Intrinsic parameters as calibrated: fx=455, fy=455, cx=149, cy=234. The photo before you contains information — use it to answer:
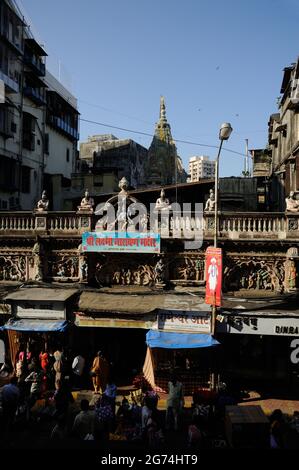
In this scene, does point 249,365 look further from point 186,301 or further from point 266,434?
point 266,434

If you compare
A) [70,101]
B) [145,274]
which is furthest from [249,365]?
[70,101]

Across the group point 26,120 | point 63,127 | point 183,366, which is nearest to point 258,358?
point 183,366

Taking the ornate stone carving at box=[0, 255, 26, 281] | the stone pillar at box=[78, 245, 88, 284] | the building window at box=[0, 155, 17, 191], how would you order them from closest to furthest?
the stone pillar at box=[78, 245, 88, 284]
the ornate stone carving at box=[0, 255, 26, 281]
the building window at box=[0, 155, 17, 191]

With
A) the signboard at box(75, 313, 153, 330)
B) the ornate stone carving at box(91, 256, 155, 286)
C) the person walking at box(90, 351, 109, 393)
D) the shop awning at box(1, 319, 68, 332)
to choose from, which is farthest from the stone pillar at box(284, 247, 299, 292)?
the shop awning at box(1, 319, 68, 332)

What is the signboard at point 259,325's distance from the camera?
14.3 m

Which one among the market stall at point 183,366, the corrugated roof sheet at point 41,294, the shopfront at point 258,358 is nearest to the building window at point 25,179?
the corrugated roof sheet at point 41,294

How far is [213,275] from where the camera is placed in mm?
14633

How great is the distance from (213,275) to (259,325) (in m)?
2.14

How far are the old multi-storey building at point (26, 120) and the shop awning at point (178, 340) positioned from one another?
12.3 m

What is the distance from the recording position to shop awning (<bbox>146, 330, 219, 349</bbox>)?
559 inches

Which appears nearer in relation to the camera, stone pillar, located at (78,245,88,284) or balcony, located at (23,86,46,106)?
stone pillar, located at (78,245,88,284)

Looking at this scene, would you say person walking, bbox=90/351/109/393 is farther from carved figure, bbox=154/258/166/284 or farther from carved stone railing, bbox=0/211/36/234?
carved stone railing, bbox=0/211/36/234

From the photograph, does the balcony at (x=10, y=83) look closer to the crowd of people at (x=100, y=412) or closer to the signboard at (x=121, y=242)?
the signboard at (x=121, y=242)
